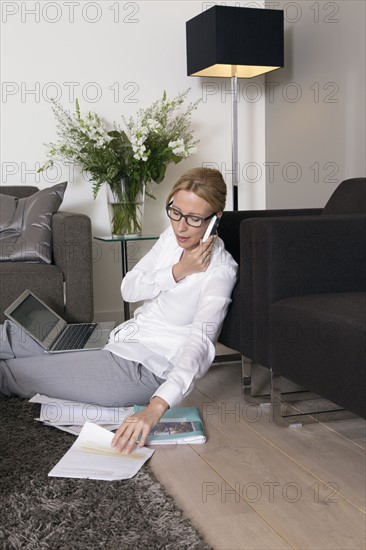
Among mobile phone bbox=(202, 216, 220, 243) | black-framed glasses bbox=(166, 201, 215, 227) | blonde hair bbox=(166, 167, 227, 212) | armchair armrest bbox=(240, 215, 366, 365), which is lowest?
armchair armrest bbox=(240, 215, 366, 365)

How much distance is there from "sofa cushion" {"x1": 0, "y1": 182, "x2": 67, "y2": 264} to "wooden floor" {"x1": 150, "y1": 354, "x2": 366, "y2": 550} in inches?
53.5

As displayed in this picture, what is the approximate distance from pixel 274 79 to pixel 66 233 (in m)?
1.80

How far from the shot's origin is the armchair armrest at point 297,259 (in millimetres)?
2162

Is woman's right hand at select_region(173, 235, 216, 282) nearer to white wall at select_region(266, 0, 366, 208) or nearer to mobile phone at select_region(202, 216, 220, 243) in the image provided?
mobile phone at select_region(202, 216, 220, 243)

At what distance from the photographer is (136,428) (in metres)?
1.79

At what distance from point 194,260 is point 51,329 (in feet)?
2.57

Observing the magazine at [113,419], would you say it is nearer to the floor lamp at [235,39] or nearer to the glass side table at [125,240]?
the glass side table at [125,240]

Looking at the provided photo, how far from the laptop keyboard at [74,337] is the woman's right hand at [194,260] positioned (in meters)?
0.49

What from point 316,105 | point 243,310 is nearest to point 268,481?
point 243,310

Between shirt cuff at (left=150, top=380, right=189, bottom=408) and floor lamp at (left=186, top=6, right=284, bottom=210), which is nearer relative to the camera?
shirt cuff at (left=150, top=380, right=189, bottom=408)

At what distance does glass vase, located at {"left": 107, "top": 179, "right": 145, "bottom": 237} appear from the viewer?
12.1 feet

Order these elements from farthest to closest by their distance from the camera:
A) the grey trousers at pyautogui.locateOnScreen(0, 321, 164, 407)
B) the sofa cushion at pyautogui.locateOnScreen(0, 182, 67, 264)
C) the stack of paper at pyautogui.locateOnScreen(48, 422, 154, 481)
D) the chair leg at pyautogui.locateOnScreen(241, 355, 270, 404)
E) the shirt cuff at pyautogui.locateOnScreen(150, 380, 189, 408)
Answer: the sofa cushion at pyautogui.locateOnScreen(0, 182, 67, 264)
the chair leg at pyautogui.locateOnScreen(241, 355, 270, 404)
the grey trousers at pyautogui.locateOnScreen(0, 321, 164, 407)
the shirt cuff at pyautogui.locateOnScreen(150, 380, 189, 408)
the stack of paper at pyautogui.locateOnScreen(48, 422, 154, 481)

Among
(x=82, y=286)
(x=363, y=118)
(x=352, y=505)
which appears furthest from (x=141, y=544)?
(x=363, y=118)

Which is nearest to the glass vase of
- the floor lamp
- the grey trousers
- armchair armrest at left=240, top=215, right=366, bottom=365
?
the floor lamp
